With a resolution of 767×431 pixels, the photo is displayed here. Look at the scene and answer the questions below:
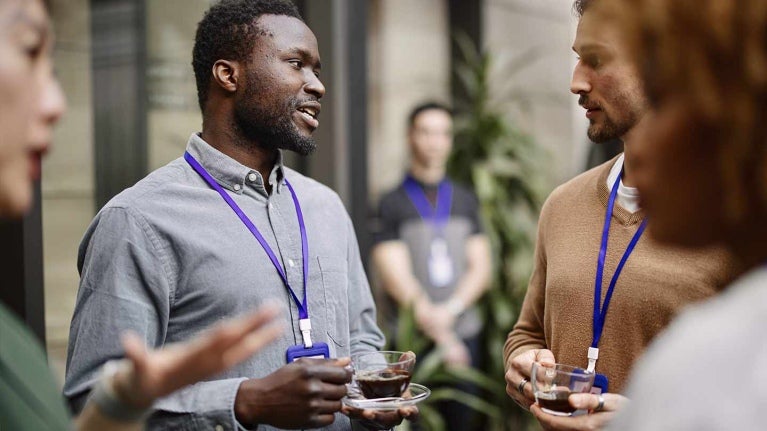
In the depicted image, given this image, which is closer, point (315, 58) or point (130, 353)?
point (130, 353)

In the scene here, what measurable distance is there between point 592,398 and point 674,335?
85cm

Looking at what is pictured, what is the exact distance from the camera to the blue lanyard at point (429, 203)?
13.1ft

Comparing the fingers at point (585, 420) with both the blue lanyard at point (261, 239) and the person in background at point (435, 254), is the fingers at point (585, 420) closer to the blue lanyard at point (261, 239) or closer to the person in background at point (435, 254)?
the blue lanyard at point (261, 239)

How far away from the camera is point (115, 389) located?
40.2 inches

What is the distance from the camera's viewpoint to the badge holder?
66.4 inches

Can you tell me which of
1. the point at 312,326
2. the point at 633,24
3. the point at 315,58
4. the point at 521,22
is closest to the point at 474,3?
the point at 521,22

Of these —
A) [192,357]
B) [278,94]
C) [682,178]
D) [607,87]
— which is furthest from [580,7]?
[192,357]

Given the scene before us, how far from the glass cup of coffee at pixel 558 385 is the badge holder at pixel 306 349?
1.50ft

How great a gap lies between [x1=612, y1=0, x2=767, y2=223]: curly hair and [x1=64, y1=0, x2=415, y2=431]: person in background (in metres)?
0.93

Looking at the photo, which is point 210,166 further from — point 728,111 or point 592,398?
point 728,111

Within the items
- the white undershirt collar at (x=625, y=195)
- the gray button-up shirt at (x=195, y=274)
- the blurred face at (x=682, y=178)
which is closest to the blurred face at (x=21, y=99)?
the gray button-up shirt at (x=195, y=274)

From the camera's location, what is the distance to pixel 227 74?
1.85m

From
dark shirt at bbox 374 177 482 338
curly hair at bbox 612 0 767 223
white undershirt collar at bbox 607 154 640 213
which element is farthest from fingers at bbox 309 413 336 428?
dark shirt at bbox 374 177 482 338

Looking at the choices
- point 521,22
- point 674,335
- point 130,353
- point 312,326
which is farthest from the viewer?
point 521,22
